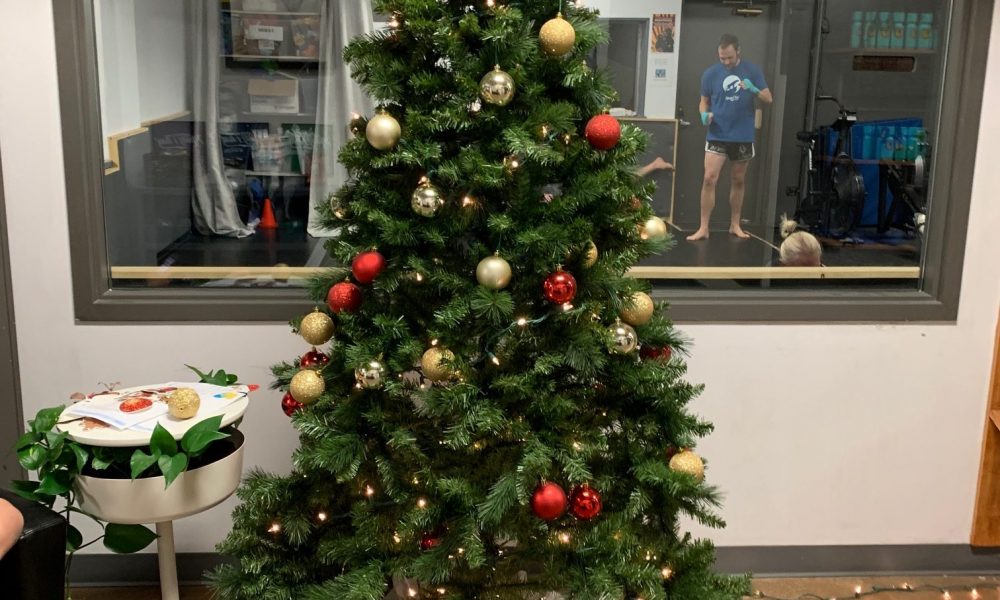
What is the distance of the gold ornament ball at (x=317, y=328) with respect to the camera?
83.4 inches

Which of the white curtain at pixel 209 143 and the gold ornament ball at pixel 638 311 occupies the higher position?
the white curtain at pixel 209 143

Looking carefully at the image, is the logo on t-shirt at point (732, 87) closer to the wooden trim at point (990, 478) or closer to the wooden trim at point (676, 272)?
the wooden trim at point (676, 272)

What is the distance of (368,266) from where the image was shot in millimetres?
2006

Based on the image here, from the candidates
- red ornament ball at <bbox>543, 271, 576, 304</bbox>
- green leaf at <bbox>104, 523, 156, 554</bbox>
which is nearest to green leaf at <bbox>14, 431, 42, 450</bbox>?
green leaf at <bbox>104, 523, 156, 554</bbox>

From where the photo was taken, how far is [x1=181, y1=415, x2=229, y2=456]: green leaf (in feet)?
6.81

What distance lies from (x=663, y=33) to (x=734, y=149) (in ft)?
1.38

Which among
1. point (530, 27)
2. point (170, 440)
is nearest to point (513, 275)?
point (530, 27)

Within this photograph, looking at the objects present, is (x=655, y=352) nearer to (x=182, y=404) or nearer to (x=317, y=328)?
(x=317, y=328)

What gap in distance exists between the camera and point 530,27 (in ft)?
6.45

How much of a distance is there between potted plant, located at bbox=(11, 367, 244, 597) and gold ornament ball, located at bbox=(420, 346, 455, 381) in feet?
1.72

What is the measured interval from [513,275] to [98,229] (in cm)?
136

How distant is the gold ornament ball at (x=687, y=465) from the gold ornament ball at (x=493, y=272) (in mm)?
572

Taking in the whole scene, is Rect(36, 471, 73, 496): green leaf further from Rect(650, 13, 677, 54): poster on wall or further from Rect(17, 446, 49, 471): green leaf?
Rect(650, 13, 677, 54): poster on wall

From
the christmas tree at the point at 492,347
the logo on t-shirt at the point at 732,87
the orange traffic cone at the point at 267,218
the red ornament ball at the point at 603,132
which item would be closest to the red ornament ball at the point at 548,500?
the christmas tree at the point at 492,347
